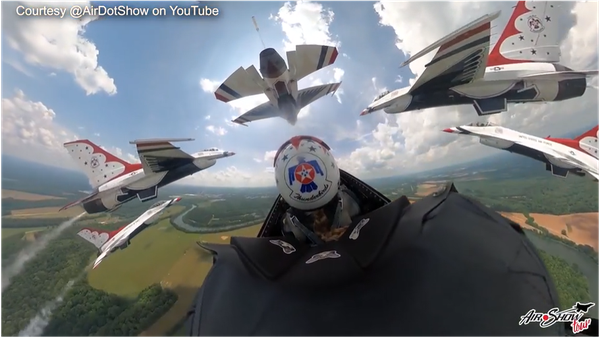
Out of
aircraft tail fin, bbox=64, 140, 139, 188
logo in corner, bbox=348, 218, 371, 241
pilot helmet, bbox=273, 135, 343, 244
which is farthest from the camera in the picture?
aircraft tail fin, bbox=64, 140, 139, 188

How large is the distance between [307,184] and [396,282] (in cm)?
102

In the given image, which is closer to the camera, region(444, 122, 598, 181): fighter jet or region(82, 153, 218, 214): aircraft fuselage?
region(444, 122, 598, 181): fighter jet

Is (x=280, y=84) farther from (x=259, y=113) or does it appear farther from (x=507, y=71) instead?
(x=507, y=71)

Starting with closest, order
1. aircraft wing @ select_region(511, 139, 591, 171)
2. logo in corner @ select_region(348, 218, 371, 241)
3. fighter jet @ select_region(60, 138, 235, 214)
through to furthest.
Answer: logo in corner @ select_region(348, 218, 371, 241) < aircraft wing @ select_region(511, 139, 591, 171) < fighter jet @ select_region(60, 138, 235, 214)

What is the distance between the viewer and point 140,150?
6.70 metres

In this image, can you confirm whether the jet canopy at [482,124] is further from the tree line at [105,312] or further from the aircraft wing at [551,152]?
the tree line at [105,312]

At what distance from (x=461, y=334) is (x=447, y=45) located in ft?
17.5

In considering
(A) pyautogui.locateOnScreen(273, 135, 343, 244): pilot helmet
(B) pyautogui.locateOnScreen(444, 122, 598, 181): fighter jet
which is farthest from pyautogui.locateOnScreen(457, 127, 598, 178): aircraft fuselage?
(A) pyautogui.locateOnScreen(273, 135, 343, 244): pilot helmet

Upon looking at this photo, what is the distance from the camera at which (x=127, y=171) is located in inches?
303

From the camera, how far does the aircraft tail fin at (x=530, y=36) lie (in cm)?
562

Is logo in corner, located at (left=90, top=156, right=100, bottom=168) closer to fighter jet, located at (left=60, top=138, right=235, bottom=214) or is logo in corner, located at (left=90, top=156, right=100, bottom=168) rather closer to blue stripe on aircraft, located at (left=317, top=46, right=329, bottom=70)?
fighter jet, located at (left=60, top=138, right=235, bottom=214)

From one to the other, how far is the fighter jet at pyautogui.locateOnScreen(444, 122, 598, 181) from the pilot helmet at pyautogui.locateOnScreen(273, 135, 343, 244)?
5.30m

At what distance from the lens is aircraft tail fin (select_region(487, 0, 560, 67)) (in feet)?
18.5

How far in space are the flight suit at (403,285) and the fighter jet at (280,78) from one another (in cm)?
488
